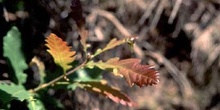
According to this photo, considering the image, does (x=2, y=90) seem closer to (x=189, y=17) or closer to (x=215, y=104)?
(x=189, y=17)

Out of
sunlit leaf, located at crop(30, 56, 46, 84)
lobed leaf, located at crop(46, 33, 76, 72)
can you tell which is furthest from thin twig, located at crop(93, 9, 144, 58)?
lobed leaf, located at crop(46, 33, 76, 72)

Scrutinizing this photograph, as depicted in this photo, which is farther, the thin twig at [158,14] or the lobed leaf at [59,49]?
the thin twig at [158,14]

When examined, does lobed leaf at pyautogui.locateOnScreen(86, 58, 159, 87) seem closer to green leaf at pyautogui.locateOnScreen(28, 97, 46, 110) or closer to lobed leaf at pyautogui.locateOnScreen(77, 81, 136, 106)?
lobed leaf at pyautogui.locateOnScreen(77, 81, 136, 106)

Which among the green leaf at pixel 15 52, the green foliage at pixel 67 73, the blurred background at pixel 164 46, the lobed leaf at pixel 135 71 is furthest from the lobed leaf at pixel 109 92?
the blurred background at pixel 164 46

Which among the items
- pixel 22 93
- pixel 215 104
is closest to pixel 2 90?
pixel 22 93

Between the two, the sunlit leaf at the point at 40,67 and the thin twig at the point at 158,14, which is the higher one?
the thin twig at the point at 158,14

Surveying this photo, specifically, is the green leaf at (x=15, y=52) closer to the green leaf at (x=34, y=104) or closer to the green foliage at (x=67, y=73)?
the green foliage at (x=67, y=73)
